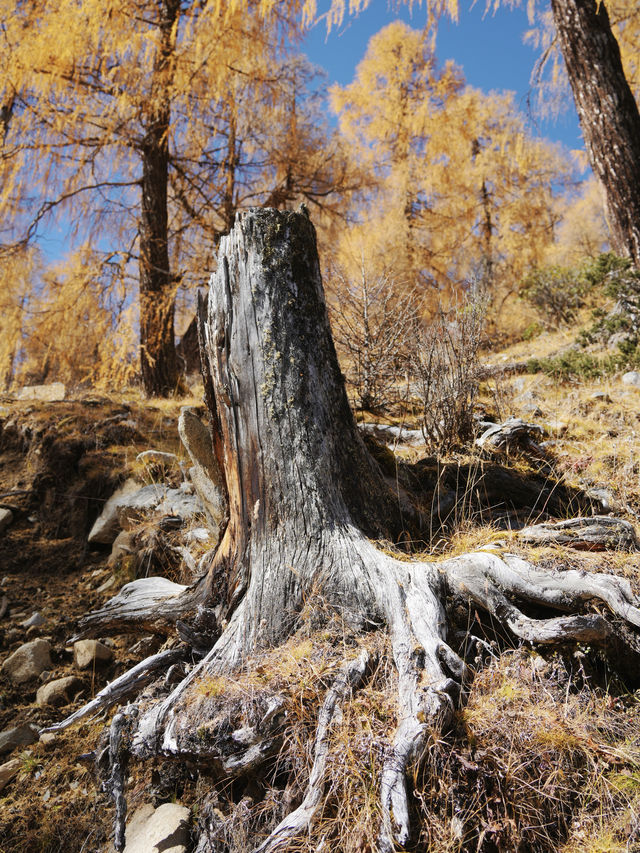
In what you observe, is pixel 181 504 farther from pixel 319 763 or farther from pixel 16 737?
pixel 319 763

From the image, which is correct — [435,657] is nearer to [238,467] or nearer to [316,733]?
[316,733]

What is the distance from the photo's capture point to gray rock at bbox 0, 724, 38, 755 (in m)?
2.19

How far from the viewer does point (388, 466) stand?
2.93m

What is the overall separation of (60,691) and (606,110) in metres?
6.46

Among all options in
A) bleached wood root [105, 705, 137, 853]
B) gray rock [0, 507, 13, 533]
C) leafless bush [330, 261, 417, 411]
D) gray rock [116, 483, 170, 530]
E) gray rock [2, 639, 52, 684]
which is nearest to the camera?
bleached wood root [105, 705, 137, 853]

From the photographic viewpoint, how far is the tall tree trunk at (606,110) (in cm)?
495

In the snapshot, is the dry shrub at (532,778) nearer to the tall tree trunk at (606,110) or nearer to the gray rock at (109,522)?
the gray rock at (109,522)

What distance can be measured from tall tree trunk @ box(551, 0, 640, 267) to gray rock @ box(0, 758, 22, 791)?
5.97 metres

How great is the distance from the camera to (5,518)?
3.64 metres

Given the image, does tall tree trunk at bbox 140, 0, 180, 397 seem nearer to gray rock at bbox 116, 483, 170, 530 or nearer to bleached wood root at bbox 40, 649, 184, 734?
gray rock at bbox 116, 483, 170, 530

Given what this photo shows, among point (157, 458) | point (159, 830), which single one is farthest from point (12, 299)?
point (159, 830)

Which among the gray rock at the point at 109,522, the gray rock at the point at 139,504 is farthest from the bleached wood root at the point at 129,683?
the gray rock at the point at 109,522

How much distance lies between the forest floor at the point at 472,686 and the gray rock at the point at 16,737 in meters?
0.03

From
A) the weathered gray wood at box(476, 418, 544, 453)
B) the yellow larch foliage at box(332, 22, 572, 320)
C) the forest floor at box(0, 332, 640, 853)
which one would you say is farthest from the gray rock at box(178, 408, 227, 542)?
the yellow larch foliage at box(332, 22, 572, 320)
